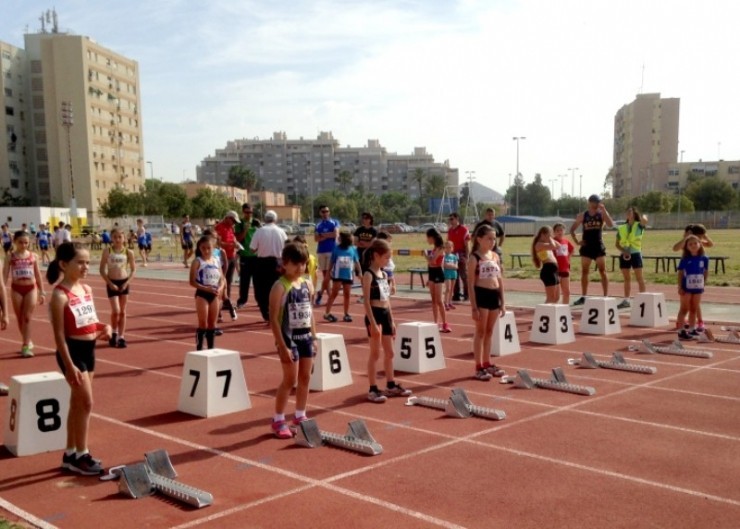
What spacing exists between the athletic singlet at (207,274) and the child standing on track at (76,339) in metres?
3.92

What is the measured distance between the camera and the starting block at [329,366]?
27.5ft

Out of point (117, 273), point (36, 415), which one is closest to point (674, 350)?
point (36, 415)

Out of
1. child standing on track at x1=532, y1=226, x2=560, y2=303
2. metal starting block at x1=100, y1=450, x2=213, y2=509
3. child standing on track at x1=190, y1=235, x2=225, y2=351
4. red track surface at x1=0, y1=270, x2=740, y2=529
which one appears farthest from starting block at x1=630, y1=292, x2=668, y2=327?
metal starting block at x1=100, y1=450, x2=213, y2=509

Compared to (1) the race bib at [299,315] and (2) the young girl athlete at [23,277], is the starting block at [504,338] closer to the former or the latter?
(1) the race bib at [299,315]

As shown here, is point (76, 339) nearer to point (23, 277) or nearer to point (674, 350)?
point (23, 277)

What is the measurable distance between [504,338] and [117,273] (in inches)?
249

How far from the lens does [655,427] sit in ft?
22.2

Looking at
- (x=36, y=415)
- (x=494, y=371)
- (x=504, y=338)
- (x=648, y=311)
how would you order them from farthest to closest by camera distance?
1. (x=648, y=311)
2. (x=504, y=338)
3. (x=494, y=371)
4. (x=36, y=415)

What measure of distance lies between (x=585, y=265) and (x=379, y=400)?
9.05m

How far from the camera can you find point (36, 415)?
611 centimetres

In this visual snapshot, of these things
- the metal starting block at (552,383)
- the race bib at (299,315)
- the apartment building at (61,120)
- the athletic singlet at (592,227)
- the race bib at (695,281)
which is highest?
the apartment building at (61,120)

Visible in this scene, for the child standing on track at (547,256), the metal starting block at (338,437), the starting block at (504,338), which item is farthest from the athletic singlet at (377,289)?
the child standing on track at (547,256)

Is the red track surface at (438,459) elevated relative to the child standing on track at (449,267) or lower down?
lower down

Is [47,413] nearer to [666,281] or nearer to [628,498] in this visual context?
[628,498]
